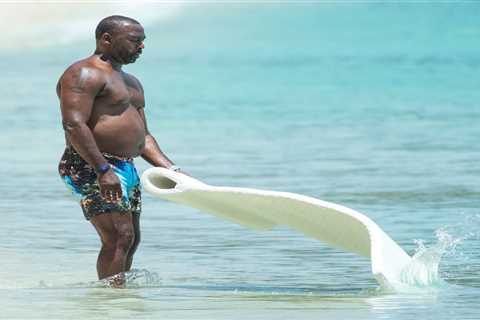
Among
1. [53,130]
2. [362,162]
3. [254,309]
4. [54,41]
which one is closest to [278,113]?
[53,130]

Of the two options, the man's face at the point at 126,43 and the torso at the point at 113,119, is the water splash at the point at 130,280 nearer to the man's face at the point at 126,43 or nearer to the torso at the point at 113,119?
the torso at the point at 113,119

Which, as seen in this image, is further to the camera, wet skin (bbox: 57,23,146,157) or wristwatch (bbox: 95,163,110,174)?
wet skin (bbox: 57,23,146,157)

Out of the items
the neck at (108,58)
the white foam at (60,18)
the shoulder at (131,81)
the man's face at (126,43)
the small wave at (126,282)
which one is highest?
the white foam at (60,18)

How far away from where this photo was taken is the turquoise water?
8875 mm

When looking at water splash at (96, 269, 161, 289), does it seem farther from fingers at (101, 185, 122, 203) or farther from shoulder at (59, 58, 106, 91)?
shoulder at (59, 58, 106, 91)

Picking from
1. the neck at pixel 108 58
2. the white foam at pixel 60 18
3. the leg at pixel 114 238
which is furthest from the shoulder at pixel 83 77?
the white foam at pixel 60 18

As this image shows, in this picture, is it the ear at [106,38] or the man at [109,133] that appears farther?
the ear at [106,38]

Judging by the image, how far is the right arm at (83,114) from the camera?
8828mm

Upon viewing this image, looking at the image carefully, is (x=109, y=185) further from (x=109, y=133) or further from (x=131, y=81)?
Result: (x=131, y=81)

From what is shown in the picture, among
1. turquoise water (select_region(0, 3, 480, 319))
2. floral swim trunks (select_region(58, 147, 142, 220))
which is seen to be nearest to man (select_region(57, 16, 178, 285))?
floral swim trunks (select_region(58, 147, 142, 220))

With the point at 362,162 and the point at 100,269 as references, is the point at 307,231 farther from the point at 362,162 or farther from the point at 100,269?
the point at 362,162

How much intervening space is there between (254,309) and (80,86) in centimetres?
150

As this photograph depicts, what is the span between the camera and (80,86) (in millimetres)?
8953

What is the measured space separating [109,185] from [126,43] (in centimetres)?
78
